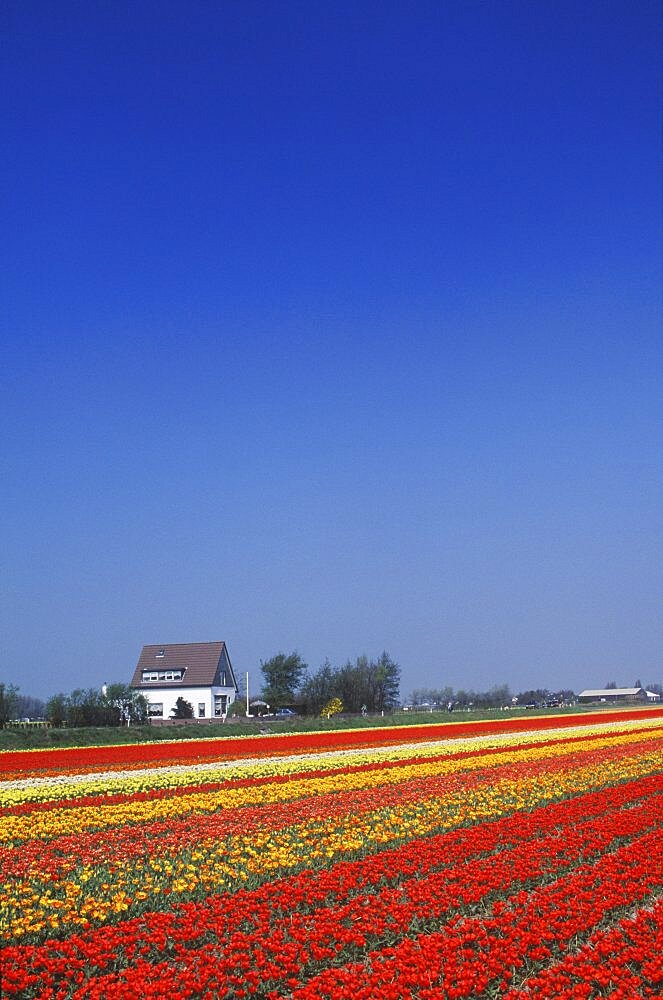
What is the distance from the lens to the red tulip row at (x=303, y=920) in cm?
692

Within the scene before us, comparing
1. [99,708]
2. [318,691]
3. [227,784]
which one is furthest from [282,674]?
[227,784]

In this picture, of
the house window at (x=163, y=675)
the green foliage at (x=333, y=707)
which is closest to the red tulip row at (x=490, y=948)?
the green foliage at (x=333, y=707)

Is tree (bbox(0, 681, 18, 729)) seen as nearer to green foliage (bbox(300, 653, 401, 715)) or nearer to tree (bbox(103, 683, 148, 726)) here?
tree (bbox(103, 683, 148, 726))

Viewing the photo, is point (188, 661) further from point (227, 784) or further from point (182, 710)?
point (227, 784)

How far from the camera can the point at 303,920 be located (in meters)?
8.34

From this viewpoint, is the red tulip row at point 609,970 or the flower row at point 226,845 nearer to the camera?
the red tulip row at point 609,970

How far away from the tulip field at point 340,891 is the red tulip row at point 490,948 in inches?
0.9

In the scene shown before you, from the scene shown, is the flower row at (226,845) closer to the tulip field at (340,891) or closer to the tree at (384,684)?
the tulip field at (340,891)

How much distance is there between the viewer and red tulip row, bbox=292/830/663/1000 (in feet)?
21.7

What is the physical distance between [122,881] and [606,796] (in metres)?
9.57

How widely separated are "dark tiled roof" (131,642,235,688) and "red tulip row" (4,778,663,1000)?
218 ft

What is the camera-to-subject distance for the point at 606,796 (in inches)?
616

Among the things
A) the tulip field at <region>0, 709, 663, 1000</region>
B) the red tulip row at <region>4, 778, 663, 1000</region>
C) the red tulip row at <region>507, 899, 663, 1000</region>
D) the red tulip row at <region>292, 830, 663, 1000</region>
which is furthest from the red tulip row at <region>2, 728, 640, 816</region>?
the red tulip row at <region>507, 899, 663, 1000</region>

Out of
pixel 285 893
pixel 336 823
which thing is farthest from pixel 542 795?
pixel 285 893
